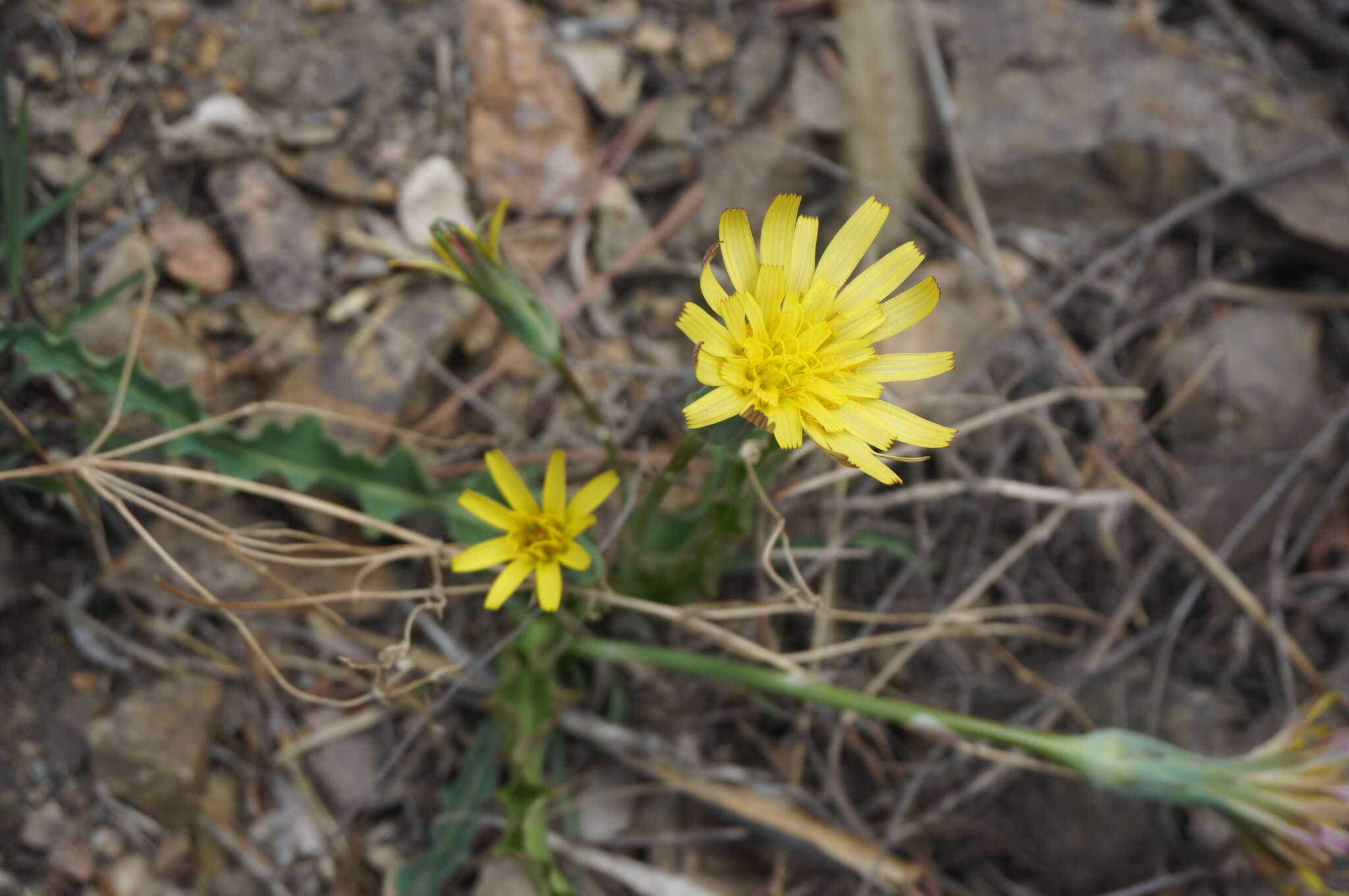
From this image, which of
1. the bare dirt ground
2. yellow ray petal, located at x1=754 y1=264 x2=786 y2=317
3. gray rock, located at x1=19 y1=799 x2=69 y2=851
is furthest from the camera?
the bare dirt ground

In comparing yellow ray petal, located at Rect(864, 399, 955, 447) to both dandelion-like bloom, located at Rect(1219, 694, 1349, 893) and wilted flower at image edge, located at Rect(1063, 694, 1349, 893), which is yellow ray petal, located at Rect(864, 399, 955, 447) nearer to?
wilted flower at image edge, located at Rect(1063, 694, 1349, 893)

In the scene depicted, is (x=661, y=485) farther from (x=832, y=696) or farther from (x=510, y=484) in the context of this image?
(x=832, y=696)

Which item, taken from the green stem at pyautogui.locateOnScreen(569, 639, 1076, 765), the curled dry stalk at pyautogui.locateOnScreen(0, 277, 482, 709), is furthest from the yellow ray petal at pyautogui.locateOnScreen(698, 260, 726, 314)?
the green stem at pyautogui.locateOnScreen(569, 639, 1076, 765)

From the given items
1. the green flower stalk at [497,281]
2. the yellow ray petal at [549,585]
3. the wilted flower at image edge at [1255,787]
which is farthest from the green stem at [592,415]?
the wilted flower at image edge at [1255,787]

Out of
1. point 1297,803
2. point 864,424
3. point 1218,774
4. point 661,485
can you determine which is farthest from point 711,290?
point 1297,803

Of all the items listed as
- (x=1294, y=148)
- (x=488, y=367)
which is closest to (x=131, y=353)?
(x=488, y=367)

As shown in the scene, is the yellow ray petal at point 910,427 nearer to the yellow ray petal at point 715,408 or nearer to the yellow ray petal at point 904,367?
the yellow ray petal at point 904,367
